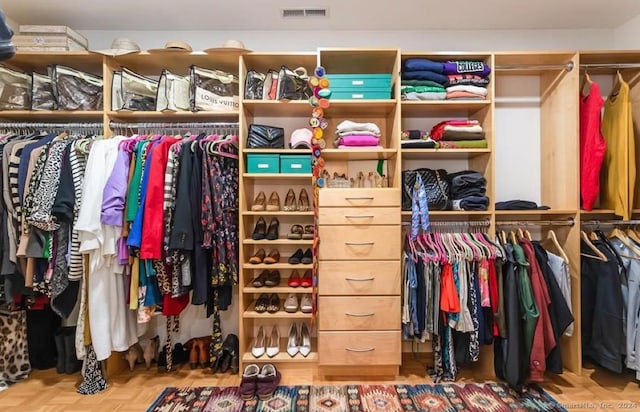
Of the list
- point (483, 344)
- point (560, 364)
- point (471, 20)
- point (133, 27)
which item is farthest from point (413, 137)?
point (133, 27)

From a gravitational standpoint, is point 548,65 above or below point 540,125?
above

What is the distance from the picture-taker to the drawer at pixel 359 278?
6.64 ft

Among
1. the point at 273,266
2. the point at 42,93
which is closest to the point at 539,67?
the point at 273,266

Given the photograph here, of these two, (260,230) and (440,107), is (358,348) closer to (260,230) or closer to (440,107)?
(260,230)

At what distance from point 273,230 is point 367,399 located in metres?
1.17

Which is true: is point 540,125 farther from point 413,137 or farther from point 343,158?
point 343,158

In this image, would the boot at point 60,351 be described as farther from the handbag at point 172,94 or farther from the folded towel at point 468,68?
the folded towel at point 468,68

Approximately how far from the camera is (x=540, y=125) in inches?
96.7

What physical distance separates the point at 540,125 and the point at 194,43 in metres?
2.65

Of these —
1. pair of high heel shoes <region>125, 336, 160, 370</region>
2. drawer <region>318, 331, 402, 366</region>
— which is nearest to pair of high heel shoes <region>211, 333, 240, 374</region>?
pair of high heel shoes <region>125, 336, 160, 370</region>

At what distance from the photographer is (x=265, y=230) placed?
2273mm

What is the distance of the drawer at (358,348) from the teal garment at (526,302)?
0.74 m

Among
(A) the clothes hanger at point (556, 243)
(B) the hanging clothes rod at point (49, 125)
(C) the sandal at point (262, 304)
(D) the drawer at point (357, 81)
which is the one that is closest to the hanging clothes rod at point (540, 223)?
(A) the clothes hanger at point (556, 243)

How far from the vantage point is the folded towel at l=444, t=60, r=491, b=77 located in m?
2.12
